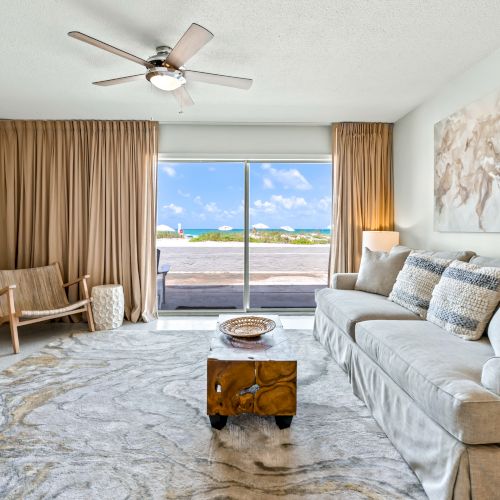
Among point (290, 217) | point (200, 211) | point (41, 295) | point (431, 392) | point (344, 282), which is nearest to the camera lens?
point (431, 392)

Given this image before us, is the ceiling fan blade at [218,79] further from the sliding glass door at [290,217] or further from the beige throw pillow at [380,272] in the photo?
the sliding glass door at [290,217]

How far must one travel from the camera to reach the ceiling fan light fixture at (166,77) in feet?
8.30

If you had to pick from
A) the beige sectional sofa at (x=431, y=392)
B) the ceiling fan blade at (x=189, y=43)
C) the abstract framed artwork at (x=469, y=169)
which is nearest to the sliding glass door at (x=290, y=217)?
the abstract framed artwork at (x=469, y=169)

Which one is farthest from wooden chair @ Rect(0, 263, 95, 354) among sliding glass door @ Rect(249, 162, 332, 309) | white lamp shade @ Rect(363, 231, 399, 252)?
sliding glass door @ Rect(249, 162, 332, 309)

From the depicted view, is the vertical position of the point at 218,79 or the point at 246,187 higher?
the point at 218,79

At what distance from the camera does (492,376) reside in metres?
1.41

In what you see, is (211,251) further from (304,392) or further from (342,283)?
(304,392)

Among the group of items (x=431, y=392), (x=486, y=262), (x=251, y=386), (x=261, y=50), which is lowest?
(x=251, y=386)

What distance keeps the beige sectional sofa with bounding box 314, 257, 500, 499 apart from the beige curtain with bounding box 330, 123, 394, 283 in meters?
1.81

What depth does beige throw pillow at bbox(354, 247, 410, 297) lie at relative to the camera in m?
3.31

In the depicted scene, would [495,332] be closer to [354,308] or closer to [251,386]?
[354,308]

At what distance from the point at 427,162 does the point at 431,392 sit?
111 inches

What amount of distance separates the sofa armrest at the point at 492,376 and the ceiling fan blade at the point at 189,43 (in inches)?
82.3

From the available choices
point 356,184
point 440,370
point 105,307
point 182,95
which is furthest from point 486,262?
point 105,307
